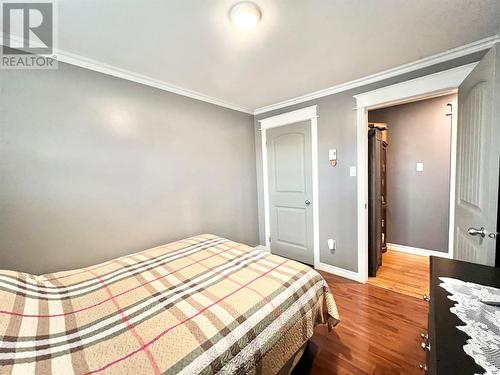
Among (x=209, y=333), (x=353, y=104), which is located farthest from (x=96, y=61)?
(x=353, y=104)

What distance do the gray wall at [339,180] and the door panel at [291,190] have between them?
7.3 inches

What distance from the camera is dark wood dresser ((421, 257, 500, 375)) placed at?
0.53 m

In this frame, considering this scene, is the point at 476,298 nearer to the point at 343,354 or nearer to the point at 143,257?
the point at 343,354

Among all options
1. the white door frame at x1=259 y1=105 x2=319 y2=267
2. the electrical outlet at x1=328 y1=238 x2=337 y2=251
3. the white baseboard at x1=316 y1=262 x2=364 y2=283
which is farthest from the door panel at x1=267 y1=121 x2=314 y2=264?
the electrical outlet at x1=328 y1=238 x2=337 y2=251

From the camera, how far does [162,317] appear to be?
38.8 inches

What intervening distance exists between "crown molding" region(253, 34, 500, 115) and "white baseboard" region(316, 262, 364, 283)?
2.19 metres

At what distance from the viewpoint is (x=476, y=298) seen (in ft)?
2.58

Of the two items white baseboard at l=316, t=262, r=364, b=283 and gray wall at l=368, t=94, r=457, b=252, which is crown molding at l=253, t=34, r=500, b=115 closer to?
gray wall at l=368, t=94, r=457, b=252

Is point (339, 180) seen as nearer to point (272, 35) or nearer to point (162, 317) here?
point (272, 35)

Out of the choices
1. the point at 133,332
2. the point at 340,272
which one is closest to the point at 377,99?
the point at 340,272

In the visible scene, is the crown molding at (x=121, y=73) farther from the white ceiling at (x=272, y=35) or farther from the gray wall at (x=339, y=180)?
the gray wall at (x=339, y=180)

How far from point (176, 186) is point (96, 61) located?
134 cm

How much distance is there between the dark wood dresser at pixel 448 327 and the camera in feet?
1.74

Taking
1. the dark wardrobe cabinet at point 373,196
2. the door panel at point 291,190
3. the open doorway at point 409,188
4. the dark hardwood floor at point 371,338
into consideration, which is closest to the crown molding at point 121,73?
the door panel at point 291,190
